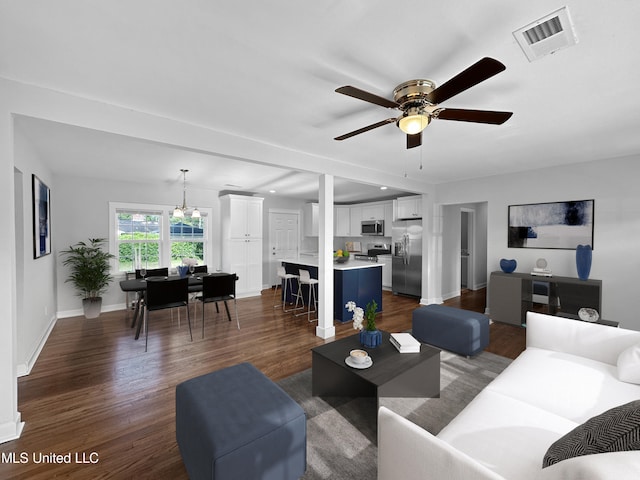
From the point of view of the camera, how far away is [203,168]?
178 inches

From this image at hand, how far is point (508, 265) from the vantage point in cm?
461

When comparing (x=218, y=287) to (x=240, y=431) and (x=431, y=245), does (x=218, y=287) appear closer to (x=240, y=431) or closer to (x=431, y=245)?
(x=240, y=431)

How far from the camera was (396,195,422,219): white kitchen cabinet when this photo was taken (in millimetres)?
6258

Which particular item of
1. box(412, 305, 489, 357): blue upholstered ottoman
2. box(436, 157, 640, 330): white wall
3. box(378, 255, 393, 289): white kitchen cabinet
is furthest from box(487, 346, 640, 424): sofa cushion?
box(378, 255, 393, 289): white kitchen cabinet

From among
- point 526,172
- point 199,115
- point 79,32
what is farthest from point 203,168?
point 526,172

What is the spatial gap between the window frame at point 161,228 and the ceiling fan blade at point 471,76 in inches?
229

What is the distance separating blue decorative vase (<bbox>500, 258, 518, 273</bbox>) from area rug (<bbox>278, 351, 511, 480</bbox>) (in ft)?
6.87

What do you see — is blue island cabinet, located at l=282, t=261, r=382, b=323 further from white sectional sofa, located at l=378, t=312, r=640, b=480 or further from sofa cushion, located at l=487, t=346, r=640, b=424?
sofa cushion, located at l=487, t=346, r=640, b=424

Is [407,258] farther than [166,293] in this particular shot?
Yes

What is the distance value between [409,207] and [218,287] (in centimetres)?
448

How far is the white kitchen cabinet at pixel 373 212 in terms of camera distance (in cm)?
747

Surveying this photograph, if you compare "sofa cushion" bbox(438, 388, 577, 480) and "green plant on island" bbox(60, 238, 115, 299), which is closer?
"sofa cushion" bbox(438, 388, 577, 480)

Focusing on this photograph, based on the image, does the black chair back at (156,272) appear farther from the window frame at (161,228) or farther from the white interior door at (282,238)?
the white interior door at (282,238)

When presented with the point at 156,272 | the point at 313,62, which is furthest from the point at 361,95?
the point at 156,272
